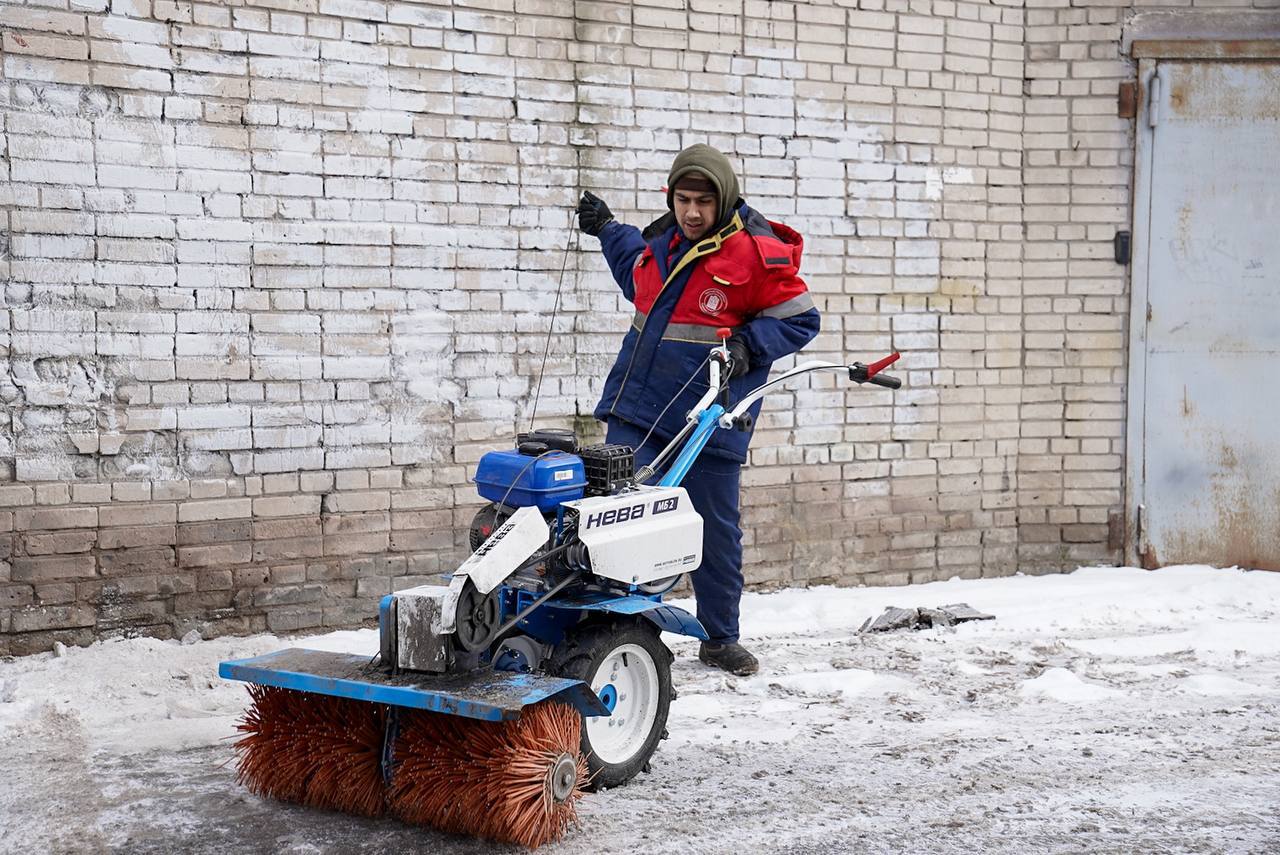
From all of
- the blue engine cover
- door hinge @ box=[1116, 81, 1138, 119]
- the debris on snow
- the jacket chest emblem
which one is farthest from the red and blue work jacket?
door hinge @ box=[1116, 81, 1138, 119]

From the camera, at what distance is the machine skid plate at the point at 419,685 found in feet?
11.9

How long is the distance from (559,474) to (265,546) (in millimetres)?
2386

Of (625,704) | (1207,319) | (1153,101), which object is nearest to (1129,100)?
(1153,101)

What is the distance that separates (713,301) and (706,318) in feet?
0.23

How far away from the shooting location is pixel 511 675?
3.90m

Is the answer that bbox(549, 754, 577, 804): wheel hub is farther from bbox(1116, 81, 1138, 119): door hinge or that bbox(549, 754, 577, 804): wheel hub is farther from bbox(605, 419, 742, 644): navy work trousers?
bbox(1116, 81, 1138, 119): door hinge

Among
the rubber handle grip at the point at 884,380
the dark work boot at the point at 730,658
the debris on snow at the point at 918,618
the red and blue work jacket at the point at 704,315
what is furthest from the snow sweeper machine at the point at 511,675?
the debris on snow at the point at 918,618

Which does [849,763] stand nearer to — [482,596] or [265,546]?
[482,596]

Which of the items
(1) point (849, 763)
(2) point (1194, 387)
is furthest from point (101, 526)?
(2) point (1194, 387)

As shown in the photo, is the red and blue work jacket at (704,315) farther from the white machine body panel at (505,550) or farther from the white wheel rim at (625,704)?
the white machine body panel at (505,550)

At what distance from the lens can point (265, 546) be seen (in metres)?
6.04

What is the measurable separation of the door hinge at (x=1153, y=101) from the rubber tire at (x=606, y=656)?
4.89 m

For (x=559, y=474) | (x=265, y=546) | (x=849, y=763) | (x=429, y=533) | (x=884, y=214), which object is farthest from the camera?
(x=884, y=214)

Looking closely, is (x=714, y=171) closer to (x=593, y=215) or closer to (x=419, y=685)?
(x=593, y=215)
